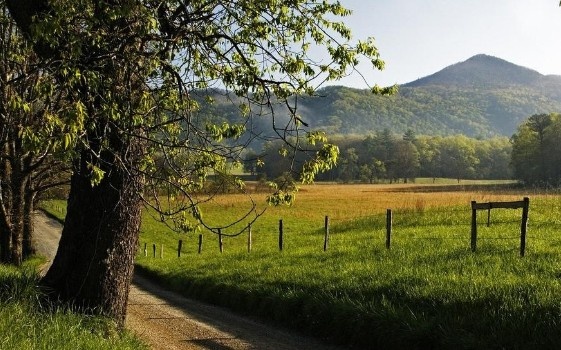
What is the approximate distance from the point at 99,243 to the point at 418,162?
16091 centimetres

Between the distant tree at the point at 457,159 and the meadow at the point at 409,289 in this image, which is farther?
the distant tree at the point at 457,159

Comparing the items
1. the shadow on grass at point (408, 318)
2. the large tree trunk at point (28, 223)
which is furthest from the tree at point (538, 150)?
the shadow on grass at point (408, 318)

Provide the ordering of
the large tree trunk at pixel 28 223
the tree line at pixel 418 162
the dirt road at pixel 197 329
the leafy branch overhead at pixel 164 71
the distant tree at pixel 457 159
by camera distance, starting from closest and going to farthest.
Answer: the leafy branch overhead at pixel 164 71 → the dirt road at pixel 197 329 → the large tree trunk at pixel 28 223 → the tree line at pixel 418 162 → the distant tree at pixel 457 159

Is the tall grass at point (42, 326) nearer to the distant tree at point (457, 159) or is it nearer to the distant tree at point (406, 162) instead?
the distant tree at point (406, 162)

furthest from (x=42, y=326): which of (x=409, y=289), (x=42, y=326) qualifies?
(x=409, y=289)

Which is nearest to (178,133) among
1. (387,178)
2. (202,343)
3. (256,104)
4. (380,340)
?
(256,104)

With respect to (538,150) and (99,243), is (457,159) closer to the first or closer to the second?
(538,150)

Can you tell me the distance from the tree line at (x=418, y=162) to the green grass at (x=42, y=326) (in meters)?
136

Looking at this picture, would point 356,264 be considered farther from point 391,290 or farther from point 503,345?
point 503,345

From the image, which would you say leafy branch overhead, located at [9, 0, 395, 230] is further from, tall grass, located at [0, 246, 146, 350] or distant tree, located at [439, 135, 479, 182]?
distant tree, located at [439, 135, 479, 182]

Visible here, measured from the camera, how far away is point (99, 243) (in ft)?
23.6

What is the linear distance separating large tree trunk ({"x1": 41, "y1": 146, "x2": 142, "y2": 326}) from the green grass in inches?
12.9

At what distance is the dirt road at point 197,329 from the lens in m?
10.2

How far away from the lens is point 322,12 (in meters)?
8.38
